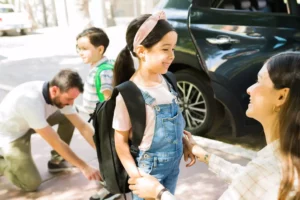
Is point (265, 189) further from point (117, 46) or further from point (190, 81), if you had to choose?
point (117, 46)

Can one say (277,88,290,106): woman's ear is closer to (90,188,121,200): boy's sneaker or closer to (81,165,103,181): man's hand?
(81,165,103,181): man's hand

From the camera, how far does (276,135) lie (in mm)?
1320

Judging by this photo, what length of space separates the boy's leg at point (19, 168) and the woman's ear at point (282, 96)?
2.28 metres

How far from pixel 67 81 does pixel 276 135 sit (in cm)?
179

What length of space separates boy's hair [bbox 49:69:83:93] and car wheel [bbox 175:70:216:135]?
1.30 m

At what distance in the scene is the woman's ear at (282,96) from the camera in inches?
49.7

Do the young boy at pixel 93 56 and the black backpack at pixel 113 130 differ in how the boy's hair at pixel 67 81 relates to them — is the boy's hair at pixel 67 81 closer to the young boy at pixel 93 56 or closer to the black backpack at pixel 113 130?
the young boy at pixel 93 56

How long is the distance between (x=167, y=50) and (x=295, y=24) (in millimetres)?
1878

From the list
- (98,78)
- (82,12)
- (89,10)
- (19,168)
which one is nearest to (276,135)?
(98,78)

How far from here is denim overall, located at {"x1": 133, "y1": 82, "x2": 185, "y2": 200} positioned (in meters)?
1.73

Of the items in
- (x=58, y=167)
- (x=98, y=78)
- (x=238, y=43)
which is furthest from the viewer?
(x=58, y=167)

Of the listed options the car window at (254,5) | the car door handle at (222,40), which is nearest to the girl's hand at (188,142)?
the car door handle at (222,40)

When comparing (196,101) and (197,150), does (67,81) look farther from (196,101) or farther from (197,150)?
(196,101)

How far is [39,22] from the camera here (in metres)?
19.4
